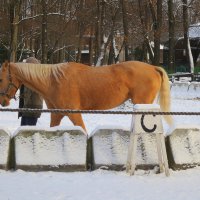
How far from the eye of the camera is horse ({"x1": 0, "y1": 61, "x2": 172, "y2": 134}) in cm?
739

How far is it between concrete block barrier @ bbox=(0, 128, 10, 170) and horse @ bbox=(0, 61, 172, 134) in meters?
1.39

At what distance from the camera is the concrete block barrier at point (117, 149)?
6.22 metres

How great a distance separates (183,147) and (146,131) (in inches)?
28.0

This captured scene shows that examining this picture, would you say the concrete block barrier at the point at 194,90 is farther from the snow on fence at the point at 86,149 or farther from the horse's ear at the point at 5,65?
the snow on fence at the point at 86,149

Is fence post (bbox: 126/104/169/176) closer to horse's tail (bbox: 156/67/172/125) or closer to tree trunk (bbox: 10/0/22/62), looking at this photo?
horse's tail (bbox: 156/67/172/125)

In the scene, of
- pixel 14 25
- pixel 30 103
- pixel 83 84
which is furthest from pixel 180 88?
pixel 83 84

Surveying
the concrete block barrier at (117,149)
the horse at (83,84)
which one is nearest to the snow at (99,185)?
the concrete block barrier at (117,149)

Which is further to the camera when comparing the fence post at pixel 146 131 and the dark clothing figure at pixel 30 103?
the dark clothing figure at pixel 30 103

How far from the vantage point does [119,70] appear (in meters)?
7.80

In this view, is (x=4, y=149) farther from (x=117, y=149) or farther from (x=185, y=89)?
(x=185, y=89)

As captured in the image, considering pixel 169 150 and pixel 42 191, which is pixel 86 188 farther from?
pixel 169 150

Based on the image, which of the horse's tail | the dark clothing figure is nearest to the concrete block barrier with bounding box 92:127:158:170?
the horse's tail

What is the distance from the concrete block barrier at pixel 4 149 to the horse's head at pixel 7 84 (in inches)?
56.8

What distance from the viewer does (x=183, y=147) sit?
635cm
